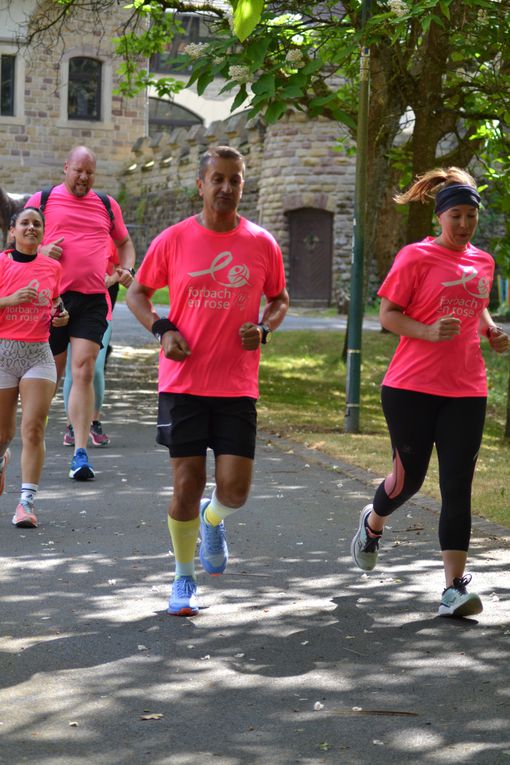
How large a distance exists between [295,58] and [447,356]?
229 inches

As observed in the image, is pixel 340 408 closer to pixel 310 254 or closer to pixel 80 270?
pixel 80 270

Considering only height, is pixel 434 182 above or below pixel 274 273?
above

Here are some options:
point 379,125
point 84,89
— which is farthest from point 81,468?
point 84,89

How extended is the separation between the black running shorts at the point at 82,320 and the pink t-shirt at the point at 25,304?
173 centimetres

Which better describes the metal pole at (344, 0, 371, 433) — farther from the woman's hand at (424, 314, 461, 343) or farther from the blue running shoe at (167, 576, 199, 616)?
the blue running shoe at (167, 576, 199, 616)

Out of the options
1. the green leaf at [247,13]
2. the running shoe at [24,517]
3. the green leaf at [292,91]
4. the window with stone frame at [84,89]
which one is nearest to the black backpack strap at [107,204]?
the green leaf at [292,91]

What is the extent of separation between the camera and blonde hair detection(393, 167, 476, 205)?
6410mm

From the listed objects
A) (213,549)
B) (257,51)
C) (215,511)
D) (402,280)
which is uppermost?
(257,51)

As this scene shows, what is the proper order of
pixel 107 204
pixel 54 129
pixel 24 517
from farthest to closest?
pixel 54 129 < pixel 107 204 < pixel 24 517

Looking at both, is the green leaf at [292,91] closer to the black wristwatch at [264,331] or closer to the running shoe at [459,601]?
the black wristwatch at [264,331]

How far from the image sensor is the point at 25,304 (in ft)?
25.9

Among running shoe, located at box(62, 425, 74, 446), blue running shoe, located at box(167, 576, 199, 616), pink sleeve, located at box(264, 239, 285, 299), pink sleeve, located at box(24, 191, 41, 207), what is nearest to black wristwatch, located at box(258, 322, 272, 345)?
pink sleeve, located at box(264, 239, 285, 299)

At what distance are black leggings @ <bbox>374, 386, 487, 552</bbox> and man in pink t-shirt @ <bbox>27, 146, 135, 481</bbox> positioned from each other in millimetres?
3727

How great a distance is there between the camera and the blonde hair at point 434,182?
641 centimetres
